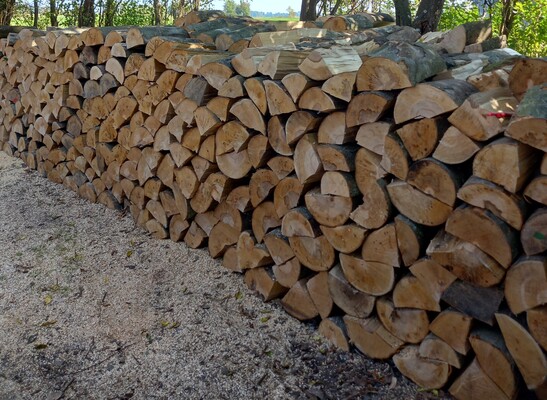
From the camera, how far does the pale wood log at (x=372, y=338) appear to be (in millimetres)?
2691

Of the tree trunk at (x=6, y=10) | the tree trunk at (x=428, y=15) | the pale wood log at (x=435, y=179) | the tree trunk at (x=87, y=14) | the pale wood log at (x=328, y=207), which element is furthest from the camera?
the tree trunk at (x=87, y=14)

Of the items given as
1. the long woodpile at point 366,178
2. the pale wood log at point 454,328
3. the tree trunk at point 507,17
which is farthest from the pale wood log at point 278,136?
the tree trunk at point 507,17

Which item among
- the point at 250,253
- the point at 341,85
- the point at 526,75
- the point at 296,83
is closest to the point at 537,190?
the point at 526,75

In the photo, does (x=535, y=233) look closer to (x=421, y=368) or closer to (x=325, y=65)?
(x=421, y=368)

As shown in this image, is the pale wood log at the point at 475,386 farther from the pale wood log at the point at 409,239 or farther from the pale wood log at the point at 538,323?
the pale wood log at the point at 409,239

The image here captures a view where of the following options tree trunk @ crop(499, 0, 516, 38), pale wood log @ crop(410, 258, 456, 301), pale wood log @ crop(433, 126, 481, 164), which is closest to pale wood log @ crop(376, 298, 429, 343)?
pale wood log @ crop(410, 258, 456, 301)

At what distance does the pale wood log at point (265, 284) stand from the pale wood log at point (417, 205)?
3.32 feet

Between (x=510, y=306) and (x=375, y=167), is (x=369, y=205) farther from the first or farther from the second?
(x=510, y=306)

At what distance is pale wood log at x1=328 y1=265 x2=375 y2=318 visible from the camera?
Answer: 276 centimetres

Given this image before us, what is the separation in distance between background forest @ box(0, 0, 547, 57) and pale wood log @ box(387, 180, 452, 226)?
342 centimetres

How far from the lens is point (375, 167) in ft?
8.58

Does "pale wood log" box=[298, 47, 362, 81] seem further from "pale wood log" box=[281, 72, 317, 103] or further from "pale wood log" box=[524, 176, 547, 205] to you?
"pale wood log" box=[524, 176, 547, 205]

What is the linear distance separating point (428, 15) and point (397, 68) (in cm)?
332

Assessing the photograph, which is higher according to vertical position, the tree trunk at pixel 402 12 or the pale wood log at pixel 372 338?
the tree trunk at pixel 402 12
